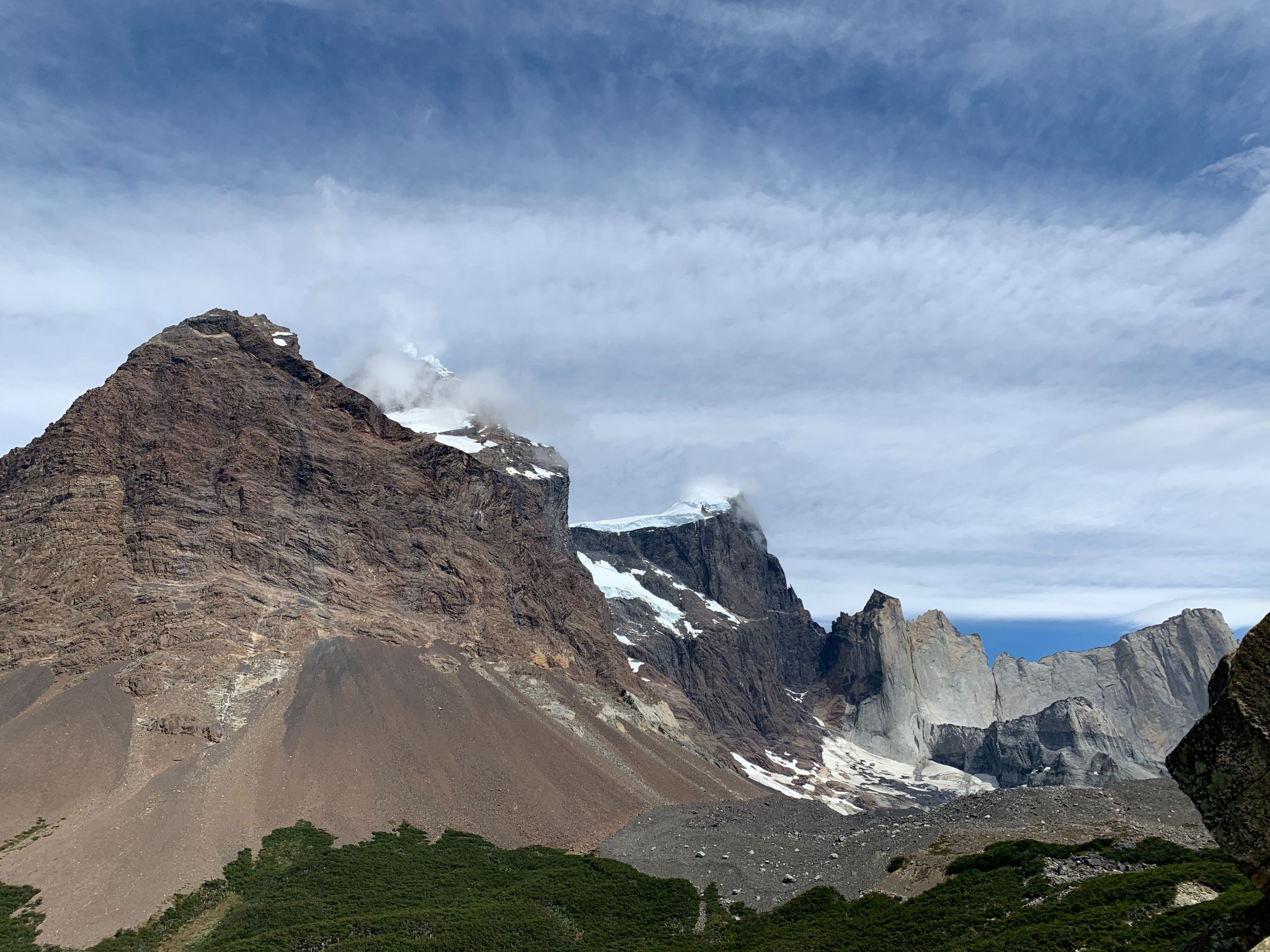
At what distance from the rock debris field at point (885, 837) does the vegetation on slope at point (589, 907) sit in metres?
2.15

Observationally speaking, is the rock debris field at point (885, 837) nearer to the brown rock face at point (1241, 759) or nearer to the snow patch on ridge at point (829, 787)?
the brown rock face at point (1241, 759)

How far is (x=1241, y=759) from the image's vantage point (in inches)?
469

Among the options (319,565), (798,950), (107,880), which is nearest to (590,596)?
(319,565)

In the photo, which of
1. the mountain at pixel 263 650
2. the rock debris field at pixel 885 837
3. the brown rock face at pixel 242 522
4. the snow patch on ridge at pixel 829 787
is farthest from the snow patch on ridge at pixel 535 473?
the rock debris field at pixel 885 837

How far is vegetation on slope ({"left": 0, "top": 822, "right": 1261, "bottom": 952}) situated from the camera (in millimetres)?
26750

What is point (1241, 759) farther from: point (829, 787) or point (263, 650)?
point (829, 787)

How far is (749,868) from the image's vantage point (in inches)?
2174

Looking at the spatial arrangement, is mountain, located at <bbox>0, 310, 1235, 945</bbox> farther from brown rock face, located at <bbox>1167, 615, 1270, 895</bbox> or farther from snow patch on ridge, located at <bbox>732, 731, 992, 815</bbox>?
brown rock face, located at <bbox>1167, 615, 1270, 895</bbox>

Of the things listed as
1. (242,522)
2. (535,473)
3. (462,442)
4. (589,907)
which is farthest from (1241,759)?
(535,473)

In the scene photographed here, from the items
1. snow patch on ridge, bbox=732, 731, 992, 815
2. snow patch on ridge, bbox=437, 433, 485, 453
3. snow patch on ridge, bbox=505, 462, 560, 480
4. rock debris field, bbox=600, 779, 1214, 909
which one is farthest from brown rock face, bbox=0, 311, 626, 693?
snow patch on ridge, bbox=732, 731, 992, 815

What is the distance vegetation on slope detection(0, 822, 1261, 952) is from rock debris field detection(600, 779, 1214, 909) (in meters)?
2.15

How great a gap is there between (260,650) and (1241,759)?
83695 millimetres

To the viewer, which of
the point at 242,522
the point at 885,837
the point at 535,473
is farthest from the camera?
the point at 535,473

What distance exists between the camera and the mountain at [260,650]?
61.7m
